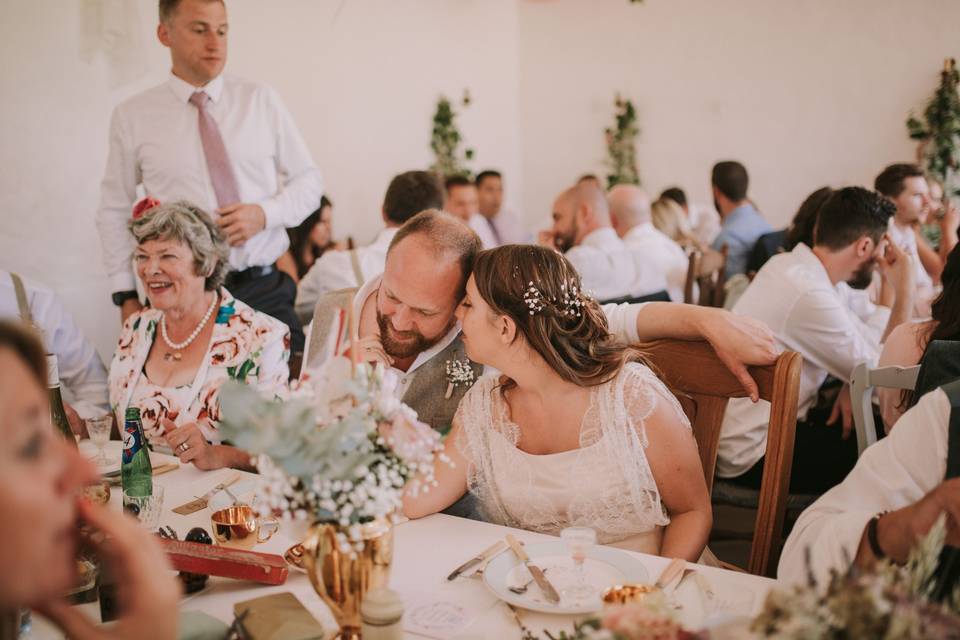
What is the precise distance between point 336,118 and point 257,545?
5095mm

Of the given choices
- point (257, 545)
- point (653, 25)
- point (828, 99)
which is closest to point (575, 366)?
point (257, 545)

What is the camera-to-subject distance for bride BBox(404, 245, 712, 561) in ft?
5.86

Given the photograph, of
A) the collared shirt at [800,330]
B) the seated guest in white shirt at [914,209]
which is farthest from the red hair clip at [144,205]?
the seated guest in white shirt at [914,209]

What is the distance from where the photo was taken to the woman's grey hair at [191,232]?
2496mm

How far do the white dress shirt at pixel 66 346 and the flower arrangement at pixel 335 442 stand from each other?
6.95 ft

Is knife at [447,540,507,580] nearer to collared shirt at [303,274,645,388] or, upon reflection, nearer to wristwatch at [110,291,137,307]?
collared shirt at [303,274,645,388]

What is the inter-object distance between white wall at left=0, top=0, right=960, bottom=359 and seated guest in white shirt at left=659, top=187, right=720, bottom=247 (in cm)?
44

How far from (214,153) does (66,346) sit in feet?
3.23

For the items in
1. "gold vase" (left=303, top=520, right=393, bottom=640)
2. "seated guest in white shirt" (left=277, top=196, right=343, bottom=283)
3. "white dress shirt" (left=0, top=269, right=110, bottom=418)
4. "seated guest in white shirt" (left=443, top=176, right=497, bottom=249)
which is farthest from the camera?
"seated guest in white shirt" (left=443, top=176, right=497, bottom=249)

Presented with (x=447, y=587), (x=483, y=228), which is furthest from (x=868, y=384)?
(x=483, y=228)

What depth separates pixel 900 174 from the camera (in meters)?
4.48

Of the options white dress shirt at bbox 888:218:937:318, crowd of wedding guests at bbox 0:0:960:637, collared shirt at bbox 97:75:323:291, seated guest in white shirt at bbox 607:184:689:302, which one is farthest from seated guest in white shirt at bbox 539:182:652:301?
collared shirt at bbox 97:75:323:291

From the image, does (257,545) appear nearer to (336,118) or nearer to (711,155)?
(336,118)

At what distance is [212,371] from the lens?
2439 millimetres
